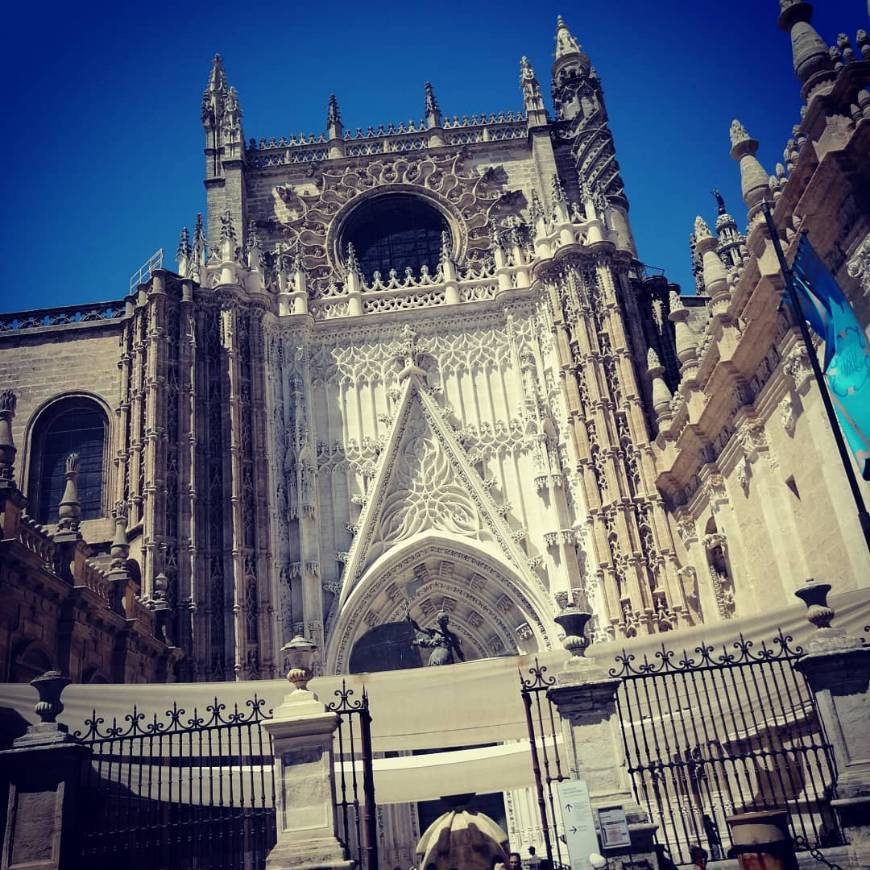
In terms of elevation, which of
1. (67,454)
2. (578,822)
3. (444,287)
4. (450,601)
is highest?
(444,287)

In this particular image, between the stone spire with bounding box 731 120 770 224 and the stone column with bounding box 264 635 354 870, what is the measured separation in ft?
37.6

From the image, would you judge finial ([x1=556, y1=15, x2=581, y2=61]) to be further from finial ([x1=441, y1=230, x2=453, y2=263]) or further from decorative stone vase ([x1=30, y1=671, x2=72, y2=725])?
decorative stone vase ([x1=30, y1=671, x2=72, y2=725])

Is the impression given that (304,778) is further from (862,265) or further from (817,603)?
(862,265)

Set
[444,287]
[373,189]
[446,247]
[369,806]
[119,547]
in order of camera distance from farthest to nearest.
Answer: [373,189] < [446,247] < [444,287] < [119,547] < [369,806]

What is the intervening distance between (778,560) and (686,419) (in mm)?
4531

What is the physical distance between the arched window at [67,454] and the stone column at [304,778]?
16.4 metres

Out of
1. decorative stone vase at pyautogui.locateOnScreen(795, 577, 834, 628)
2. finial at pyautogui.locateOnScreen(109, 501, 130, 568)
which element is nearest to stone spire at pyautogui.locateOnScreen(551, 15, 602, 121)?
finial at pyautogui.locateOnScreen(109, 501, 130, 568)

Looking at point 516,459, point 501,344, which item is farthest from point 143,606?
point 501,344

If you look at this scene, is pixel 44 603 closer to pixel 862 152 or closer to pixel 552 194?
pixel 862 152

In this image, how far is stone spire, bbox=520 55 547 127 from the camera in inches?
1157

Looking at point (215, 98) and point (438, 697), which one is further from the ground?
point (215, 98)

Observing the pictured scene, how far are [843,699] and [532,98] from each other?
79.9 ft

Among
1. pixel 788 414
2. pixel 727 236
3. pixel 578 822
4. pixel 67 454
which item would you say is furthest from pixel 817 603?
pixel 727 236

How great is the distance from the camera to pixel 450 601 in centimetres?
2458
